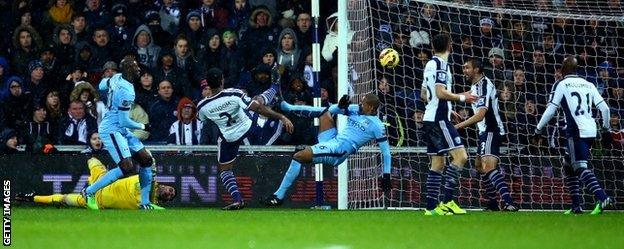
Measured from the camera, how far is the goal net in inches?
730

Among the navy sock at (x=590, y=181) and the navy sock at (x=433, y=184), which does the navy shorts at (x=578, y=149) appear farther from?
the navy sock at (x=433, y=184)

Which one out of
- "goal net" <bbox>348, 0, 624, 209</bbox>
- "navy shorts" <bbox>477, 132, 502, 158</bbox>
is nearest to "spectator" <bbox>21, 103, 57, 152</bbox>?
"goal net" <bbox>348, 0, 624, 209</bbox>

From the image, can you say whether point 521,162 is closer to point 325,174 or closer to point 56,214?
point 325,174

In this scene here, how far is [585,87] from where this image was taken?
640 inches

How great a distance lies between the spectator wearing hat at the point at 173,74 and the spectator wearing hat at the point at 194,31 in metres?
0.41

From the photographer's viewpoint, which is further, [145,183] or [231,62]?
[231,62]

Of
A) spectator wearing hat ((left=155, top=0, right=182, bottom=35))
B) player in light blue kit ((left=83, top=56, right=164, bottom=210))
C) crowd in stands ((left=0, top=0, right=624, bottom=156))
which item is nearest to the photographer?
player in light blue kit ((left=83, top=56, right=164, bottom=210))

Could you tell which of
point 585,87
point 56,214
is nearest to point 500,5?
point 585,87

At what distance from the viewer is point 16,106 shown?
20359 millimetres

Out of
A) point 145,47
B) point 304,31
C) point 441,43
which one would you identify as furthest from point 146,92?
point 441,43

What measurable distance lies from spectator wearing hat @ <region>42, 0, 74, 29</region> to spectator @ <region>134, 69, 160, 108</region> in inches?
89.8

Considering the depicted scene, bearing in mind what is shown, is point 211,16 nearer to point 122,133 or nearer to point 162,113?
point 162,113

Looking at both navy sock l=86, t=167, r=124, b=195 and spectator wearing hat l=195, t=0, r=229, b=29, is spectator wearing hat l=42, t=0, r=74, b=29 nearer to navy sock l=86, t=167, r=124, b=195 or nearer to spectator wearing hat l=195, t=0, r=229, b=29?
spectator wearing hat l=195, t=0, r=229, b=29

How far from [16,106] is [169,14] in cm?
294
